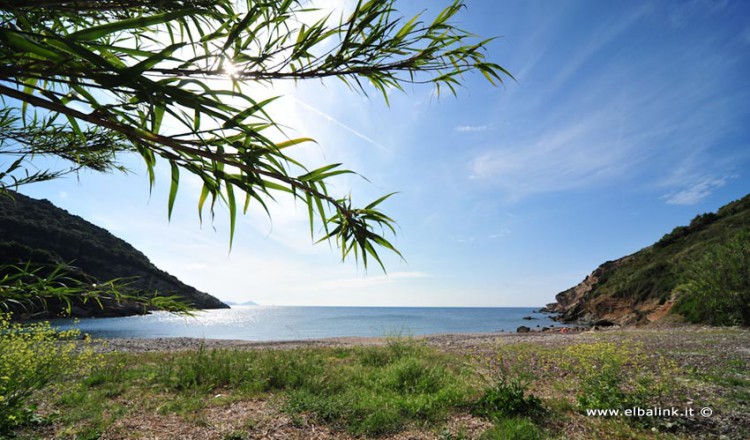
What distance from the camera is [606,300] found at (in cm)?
4306

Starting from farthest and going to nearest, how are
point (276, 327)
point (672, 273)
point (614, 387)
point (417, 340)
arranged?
point (276, 327)
point (672, 273)
point (417, 340)
point (614, 387)

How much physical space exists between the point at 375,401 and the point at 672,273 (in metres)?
40.3

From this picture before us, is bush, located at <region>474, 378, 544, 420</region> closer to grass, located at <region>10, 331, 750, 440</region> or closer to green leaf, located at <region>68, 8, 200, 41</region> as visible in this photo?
grass, located at <region>10, 331, 750, 440</region>

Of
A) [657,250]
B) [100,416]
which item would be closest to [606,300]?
A: [657,250]

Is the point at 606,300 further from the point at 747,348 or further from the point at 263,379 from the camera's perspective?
the point at 263,379

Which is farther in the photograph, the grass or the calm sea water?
the calm sea water

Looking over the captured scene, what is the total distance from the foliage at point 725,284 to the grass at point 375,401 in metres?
15.6

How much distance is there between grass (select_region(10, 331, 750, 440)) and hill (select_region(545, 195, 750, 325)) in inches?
788

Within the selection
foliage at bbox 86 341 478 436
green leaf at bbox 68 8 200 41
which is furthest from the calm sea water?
green leaf at bbox 68 8 200 41

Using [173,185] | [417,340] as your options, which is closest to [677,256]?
[417,340]

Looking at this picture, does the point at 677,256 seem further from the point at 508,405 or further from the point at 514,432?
the point at 514,432

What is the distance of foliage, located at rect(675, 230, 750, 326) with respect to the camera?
61.1 ft

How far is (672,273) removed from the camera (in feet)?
109

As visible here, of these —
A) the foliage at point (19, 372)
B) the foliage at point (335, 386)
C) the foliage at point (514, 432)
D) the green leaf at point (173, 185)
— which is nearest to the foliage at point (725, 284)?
the foliage at point (335, 386)
